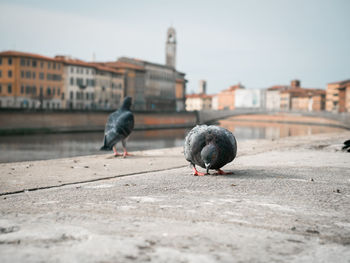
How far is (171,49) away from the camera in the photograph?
322ft

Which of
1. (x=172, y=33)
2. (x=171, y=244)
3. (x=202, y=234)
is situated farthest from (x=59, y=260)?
(x=172, y=33)

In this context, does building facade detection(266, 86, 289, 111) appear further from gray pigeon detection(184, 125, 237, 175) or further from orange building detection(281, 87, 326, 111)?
gray pigeon detection(184, 125, 237, 175)

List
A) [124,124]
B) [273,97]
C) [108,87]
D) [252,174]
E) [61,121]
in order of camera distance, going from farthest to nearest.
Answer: [273,97], [108,87], [61,121], [124,124], [252,174]

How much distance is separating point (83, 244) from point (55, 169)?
5.34 metres

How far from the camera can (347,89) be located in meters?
88.9

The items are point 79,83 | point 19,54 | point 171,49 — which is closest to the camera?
point 19,54

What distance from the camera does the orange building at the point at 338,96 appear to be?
89875mm

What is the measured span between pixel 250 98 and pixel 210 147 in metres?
119

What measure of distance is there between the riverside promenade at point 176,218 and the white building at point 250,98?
382 feet

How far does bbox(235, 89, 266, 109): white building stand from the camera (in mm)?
122000

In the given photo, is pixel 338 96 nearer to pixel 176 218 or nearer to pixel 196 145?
pixel 196 145

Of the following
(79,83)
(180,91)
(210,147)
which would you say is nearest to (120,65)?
(79,83)

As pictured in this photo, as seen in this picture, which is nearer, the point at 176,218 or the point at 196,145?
the point at 176,218

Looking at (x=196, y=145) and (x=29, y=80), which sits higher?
(x=29, y=80)
